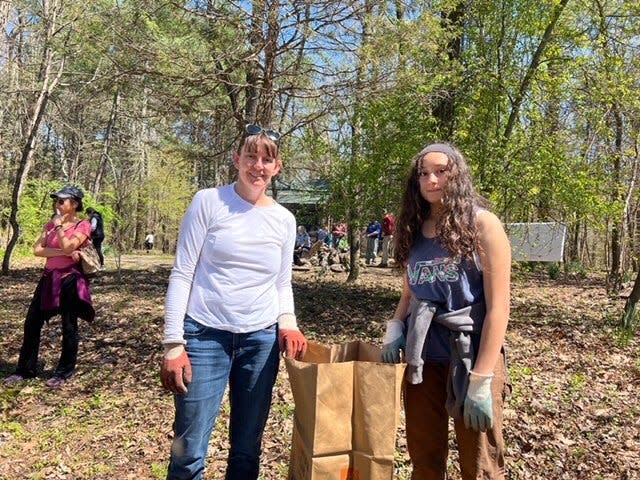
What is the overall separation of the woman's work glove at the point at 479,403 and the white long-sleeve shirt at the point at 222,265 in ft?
2.82

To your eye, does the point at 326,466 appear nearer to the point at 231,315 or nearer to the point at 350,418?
the point at 350,418

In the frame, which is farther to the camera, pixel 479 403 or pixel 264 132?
pixel 264 132

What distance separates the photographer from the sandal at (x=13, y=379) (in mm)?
4871

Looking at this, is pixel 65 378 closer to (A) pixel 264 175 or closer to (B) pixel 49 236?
(B) pixel 49 236

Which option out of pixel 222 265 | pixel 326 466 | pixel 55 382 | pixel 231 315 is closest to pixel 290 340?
pixel 231 315

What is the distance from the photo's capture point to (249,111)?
6.28 meters

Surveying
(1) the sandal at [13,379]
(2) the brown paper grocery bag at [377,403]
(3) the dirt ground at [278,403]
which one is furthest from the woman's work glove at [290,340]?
(1) the sandal at [13,379]

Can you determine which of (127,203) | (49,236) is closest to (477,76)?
(49,236)

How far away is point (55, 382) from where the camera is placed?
16.1 feet

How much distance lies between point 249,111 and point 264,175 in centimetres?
426

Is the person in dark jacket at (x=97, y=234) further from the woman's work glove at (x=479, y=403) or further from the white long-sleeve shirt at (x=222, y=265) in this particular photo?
the woman's work glove at (x=479, y=403)

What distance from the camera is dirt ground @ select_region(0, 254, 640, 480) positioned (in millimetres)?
3561

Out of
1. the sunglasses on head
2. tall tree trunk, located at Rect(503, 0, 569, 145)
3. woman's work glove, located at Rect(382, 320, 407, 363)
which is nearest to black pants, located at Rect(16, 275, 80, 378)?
the sunglasses on head

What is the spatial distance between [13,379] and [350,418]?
4.22 metres
